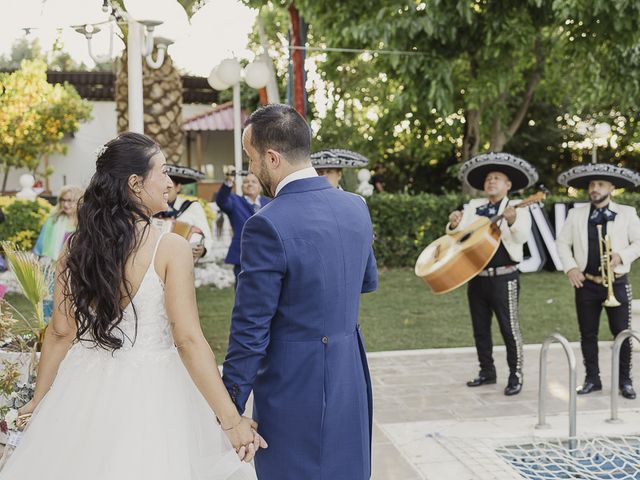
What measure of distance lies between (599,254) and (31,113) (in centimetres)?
2707

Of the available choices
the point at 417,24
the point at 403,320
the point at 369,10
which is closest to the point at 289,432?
the point at 403,320

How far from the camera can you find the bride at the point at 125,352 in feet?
10.3

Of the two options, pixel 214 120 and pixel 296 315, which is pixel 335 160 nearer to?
pixel 296 315

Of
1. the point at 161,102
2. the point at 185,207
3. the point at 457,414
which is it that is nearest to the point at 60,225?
the point at 185,207

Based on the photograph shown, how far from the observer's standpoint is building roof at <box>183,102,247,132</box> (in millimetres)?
31156

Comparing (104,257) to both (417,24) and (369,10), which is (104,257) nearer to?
(417,24)

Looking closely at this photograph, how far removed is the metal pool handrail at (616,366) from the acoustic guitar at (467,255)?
131 centimetres

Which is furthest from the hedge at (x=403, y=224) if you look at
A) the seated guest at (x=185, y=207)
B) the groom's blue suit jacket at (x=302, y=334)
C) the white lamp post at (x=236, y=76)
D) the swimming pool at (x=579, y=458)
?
the groom's blue suit jacket at (x=302, y=334)

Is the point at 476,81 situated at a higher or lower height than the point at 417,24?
lower

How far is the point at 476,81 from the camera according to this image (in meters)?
15.1

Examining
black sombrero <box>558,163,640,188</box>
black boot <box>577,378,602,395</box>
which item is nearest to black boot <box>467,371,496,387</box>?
black boot <box>577,378,602,395</box>

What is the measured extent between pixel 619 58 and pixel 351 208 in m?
13.4

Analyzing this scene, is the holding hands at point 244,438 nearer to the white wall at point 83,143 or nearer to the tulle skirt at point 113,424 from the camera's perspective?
the tulle skirt at point 113,424

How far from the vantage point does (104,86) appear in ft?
120
